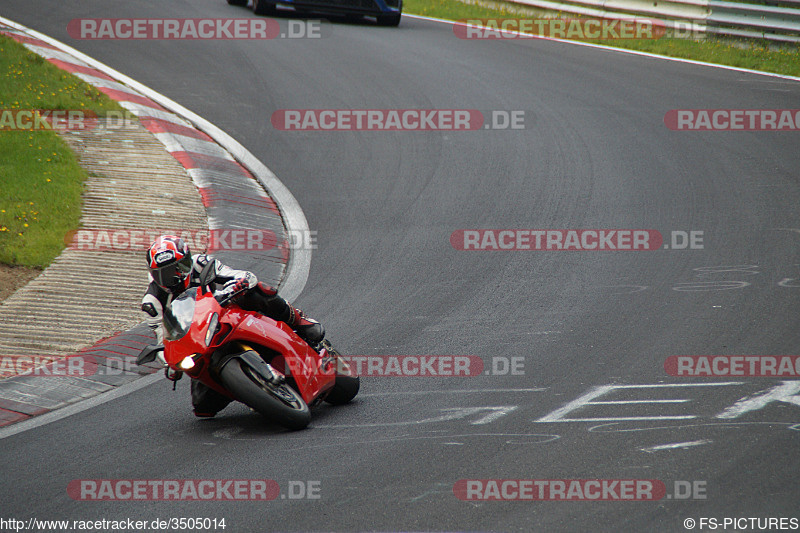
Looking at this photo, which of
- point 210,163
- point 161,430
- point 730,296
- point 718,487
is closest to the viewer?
point 718,487

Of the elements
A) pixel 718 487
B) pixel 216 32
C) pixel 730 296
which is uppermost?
pixel 216 32

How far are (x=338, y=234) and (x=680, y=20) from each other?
1142 cm

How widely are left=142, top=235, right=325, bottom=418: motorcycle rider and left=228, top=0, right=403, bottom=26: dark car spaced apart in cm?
1421

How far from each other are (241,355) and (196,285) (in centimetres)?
76

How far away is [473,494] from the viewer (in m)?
4.78

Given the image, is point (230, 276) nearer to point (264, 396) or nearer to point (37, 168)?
point (264, 396)

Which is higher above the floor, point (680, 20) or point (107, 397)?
point (680, 20)

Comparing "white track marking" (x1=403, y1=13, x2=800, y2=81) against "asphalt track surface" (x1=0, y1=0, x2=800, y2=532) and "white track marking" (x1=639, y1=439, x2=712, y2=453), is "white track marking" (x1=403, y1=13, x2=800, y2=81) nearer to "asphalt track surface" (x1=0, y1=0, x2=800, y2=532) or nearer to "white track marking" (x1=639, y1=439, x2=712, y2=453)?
"asphalt track surface" (x1=0, y1=0, x2=800, y2=532)

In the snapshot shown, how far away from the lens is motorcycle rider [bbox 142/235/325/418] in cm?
582

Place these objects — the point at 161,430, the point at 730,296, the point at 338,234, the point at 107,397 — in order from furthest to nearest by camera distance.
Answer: the point at 338,234
the point at 730,296
the point at 107,397
the point at 161,430

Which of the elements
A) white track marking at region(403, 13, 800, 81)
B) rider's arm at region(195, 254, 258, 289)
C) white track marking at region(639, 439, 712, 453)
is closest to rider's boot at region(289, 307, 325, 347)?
rider's arm at region(195, 254, 258, 289)

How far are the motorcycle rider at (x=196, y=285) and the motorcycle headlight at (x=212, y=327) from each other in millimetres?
264

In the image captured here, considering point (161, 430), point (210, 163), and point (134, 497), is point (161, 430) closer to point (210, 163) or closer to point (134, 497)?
point (134, 497)

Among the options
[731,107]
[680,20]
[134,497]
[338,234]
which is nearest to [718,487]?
[134,497]
